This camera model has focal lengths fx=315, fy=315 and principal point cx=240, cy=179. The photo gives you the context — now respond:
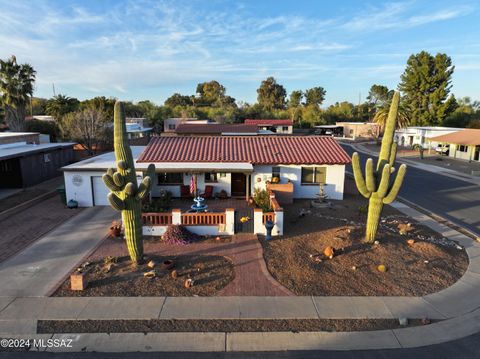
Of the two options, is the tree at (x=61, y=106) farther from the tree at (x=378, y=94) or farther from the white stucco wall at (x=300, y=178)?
the tree at (x=378, y=94)

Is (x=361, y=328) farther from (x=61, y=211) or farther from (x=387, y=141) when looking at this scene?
(x=61, y=211)

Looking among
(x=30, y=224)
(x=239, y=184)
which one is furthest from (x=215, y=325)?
(x=239, y=184)

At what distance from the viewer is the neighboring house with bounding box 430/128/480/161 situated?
40463 millimetres

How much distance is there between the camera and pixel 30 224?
653 inches

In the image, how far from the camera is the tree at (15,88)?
36.6 metres

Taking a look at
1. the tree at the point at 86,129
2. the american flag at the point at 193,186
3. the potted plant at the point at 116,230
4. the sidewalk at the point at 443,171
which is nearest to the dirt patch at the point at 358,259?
the american flag at the point at 193,186

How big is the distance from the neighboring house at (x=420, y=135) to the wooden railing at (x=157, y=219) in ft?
158

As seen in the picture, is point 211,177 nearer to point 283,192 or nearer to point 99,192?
point 283,192

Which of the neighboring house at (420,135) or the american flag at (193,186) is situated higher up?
the neighboring house at (420,135)

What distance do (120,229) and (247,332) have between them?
8985 mm

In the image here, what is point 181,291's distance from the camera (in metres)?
10.4

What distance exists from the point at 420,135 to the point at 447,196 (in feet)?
110

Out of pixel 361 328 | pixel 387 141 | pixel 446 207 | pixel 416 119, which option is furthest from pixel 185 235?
pixel 416 119

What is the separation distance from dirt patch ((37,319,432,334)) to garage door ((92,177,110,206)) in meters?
11.9
